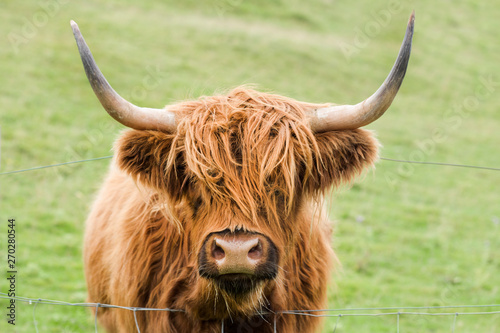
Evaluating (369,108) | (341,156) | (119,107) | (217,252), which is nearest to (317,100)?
(341,156)

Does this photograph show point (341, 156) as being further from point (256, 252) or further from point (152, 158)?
point (152, 158)

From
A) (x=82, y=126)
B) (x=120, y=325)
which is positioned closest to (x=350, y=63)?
(x=82, y=126)

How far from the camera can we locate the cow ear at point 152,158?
9.94 feet

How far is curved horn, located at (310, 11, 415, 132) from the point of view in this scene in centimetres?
248

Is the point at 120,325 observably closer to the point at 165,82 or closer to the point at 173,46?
the point at 165,82

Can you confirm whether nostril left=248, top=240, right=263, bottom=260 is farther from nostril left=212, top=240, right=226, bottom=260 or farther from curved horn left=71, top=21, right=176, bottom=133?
curved horn left=71, top=21, right=176, bottom=133

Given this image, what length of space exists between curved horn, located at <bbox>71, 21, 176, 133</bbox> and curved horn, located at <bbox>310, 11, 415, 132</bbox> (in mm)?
825

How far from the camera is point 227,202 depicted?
286cm

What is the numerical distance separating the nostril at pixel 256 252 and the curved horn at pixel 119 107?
2.74ft

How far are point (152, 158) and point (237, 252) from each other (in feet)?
2.77

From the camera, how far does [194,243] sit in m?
3.08

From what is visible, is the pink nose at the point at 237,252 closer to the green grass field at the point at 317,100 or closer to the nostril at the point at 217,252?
the nostril at the point at 217,252

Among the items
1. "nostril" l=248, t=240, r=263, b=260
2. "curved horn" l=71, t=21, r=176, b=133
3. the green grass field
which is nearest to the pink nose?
"nostril" l=248, t=240, r=263, b=260

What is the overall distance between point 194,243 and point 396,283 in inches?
192
